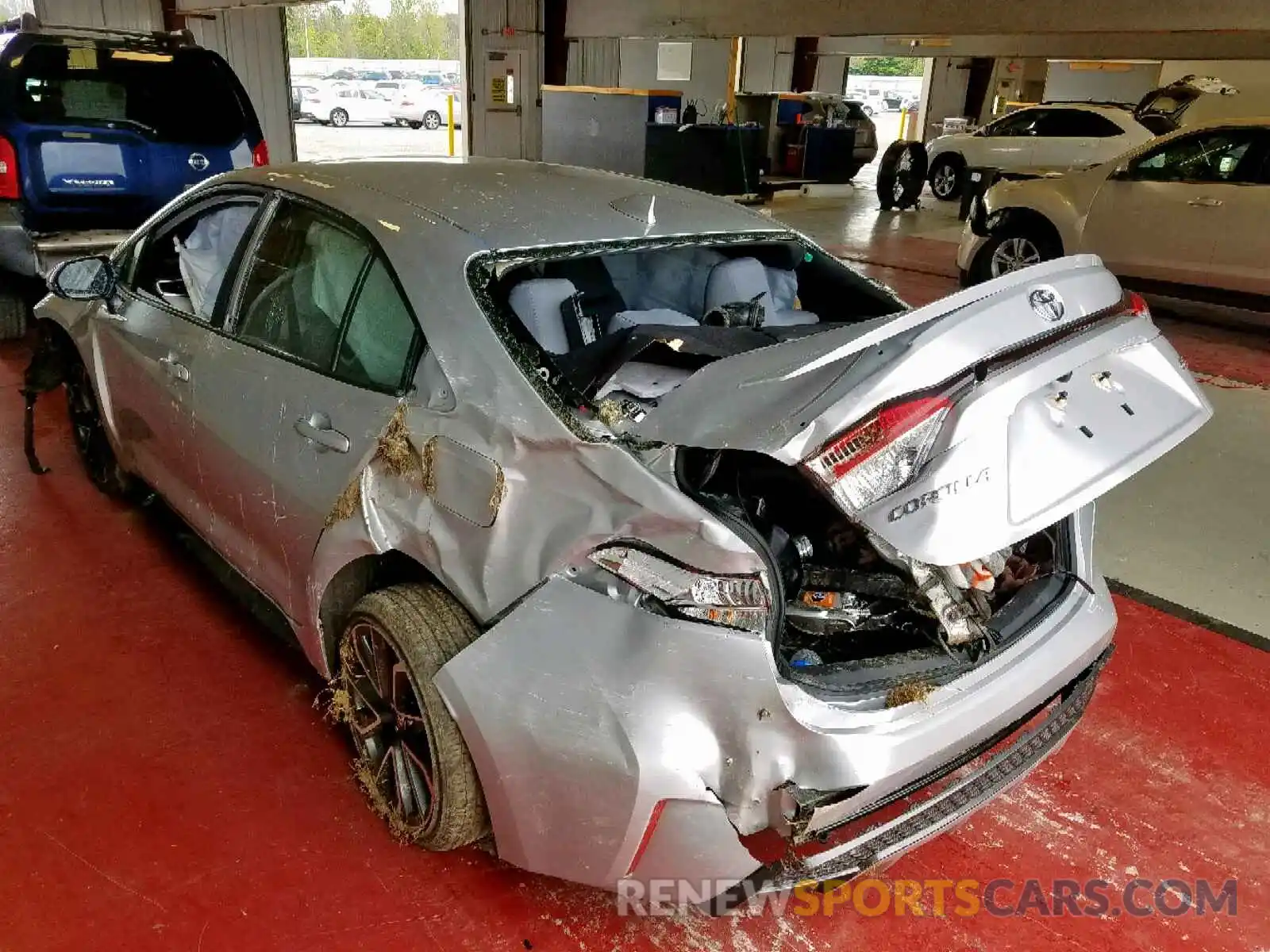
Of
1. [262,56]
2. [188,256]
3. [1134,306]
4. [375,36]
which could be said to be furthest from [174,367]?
[375,36]

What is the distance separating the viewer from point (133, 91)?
18.7 feet

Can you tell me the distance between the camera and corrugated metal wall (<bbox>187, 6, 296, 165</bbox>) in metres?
11.8

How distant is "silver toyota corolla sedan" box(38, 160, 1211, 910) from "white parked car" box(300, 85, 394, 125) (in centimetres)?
2362

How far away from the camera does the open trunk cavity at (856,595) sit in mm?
1693

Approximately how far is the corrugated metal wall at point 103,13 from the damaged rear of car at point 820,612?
11.8 m

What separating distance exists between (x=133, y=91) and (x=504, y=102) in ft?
31.6

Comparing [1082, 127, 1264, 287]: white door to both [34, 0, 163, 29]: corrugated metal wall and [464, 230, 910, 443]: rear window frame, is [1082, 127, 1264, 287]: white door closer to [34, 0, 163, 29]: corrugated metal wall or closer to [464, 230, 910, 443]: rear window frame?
[464, 230, 910, 443]: rear window frame

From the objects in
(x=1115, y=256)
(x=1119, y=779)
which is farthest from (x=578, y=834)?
(x=1115, y=256)

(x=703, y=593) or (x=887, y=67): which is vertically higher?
(x=887, y=67)

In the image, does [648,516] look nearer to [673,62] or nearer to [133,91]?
[133,91]

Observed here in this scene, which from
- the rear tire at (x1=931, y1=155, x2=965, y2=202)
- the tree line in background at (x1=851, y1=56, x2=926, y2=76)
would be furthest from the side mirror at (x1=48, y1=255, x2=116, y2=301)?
the tree line in background at (x1=851, y1=56, x2=926, y2=76)

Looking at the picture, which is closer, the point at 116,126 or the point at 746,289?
the point at 746,289

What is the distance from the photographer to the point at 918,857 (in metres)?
2.20

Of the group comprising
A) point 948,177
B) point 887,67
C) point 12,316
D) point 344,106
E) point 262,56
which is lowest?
point 12,316
